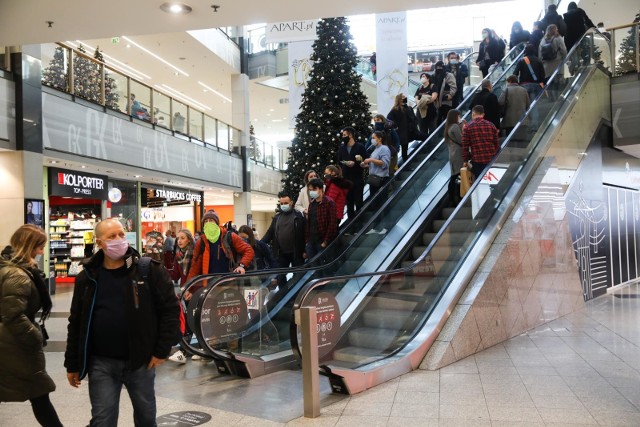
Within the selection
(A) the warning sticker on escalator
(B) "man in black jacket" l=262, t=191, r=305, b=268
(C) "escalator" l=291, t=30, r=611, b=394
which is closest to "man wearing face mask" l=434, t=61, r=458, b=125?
(C) "escalator" l=291, t=30, r=611, b=394

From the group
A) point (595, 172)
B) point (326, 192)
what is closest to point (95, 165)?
point (326, 192)

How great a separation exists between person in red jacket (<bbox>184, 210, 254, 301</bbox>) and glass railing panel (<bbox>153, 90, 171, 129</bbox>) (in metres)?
10.6

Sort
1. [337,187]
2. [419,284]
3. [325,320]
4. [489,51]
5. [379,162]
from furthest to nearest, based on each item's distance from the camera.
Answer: [489,51] → [379,162] → [337,187] → [419,284] → [325,320]

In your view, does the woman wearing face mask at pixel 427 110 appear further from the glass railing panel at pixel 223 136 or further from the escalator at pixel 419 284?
the glass railing panel at pixel 223 136

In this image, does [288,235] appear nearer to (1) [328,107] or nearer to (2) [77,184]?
(1) [328,107]

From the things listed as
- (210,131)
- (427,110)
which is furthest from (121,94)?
(427,110)

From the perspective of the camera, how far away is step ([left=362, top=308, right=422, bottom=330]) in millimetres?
5789

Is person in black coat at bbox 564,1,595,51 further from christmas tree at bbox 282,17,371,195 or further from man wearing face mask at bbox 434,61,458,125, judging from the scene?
christmas tree at bbox 282,17,371,195

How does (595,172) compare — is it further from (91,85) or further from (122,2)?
(91,85)

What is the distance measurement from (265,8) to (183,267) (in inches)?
133

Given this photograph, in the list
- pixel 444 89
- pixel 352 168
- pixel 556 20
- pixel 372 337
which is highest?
pixel 556 20

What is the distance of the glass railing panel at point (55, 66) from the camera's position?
12695mm

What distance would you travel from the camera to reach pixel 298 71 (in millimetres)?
17516

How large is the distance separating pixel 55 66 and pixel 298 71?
6.74 m
